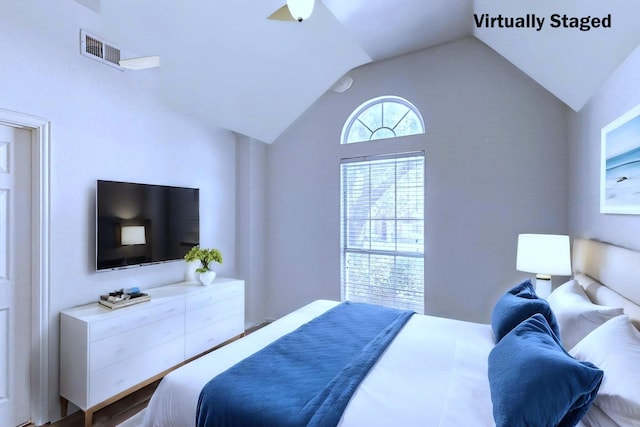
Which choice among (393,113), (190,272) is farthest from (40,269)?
(393,113)

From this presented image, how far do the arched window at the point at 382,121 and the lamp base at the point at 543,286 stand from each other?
1.71m

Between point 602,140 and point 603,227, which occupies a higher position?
point 602,140

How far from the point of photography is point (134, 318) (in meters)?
2.36

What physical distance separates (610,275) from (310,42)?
9.18 ft

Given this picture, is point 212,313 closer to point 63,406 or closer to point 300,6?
point 63,406

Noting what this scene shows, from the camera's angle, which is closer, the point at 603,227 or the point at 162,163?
the point at 603,227

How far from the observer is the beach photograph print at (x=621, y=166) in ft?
5.25

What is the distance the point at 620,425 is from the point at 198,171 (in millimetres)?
3515

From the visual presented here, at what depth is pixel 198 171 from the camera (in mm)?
3430

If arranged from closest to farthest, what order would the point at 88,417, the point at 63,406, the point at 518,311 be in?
the point at 518,311, the point at 88,417, the point at 63,406

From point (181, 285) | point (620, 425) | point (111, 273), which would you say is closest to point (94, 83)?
point (111, 273)

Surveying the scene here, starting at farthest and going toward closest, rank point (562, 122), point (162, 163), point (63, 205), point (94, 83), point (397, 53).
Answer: point (397, 53) → point (162, 163) → point (562, 122) → point (94, 83) → point (63, 205)

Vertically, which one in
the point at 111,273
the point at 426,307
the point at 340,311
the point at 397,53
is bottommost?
the point at 426,307

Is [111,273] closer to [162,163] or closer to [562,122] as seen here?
[162,163]
